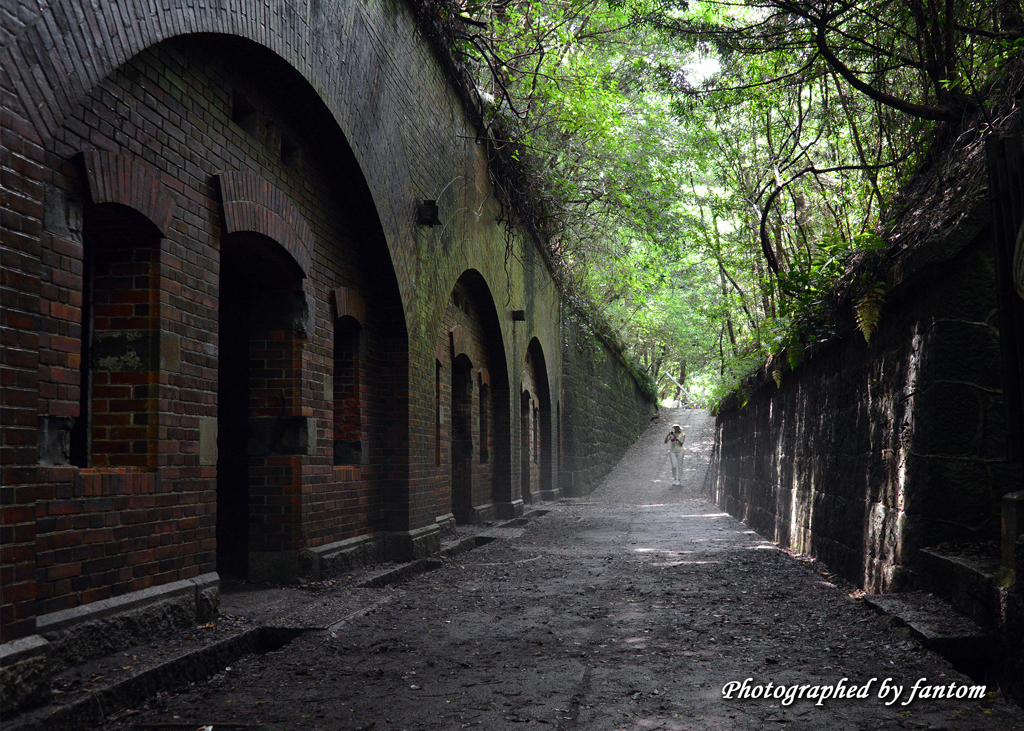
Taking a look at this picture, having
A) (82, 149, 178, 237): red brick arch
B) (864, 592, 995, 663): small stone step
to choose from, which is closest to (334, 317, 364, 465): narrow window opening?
(82, 149, 178, 237): red brick arch

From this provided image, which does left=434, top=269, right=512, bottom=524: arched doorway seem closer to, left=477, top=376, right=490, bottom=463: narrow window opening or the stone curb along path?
left=477, top=376, right=490, bottom=463: narrow window opening

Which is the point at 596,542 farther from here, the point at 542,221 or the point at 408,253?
the point at 542,221

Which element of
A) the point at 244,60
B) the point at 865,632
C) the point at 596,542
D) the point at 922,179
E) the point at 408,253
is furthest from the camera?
the point at 596,542

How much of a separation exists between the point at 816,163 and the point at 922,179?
6.47m

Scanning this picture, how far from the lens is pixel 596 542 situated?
1024cm

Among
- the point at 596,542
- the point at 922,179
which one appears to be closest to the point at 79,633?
the point at 922,179

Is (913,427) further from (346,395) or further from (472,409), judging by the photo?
(472,409)

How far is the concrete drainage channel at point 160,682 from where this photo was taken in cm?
305

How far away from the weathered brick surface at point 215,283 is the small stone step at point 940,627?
400cm

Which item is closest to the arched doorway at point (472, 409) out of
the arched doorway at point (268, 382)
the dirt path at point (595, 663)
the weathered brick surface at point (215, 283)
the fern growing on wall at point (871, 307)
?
the weathered brick surface at point (215, 283)

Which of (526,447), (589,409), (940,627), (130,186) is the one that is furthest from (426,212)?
(589,409)

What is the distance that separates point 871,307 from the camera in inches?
222

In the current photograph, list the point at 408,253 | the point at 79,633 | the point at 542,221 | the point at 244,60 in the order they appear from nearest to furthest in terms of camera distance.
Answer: the point at 79,633 < the point at 244,60 < the point at 408,253 < the point at 542,221

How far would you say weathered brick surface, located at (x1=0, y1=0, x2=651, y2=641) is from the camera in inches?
137
